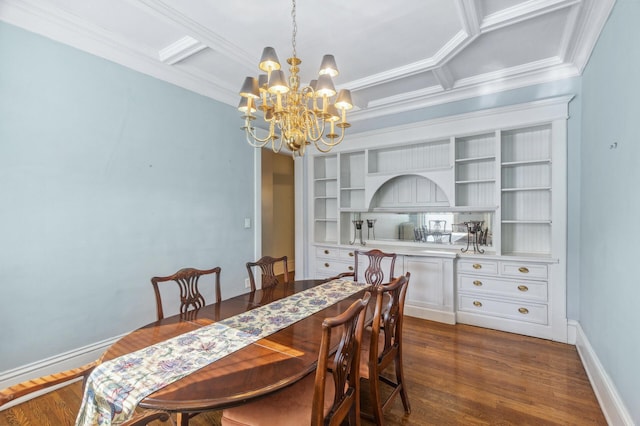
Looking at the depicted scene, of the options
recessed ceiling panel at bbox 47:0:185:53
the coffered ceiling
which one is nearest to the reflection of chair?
the coffered ceiling

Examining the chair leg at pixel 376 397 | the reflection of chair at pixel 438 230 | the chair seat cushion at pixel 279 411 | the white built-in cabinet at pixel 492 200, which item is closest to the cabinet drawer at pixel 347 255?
the white built-in cabinet at pixel 492 200

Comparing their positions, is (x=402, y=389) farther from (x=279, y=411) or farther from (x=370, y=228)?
(x=370, y=228)

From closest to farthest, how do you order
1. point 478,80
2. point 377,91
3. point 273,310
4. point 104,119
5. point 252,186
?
1. point 273,310
2. point 104,119
3. point 478,80
4. point 377,91
5. point 252,186

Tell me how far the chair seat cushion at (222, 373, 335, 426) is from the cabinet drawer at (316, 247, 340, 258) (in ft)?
10.1

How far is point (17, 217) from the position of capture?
2.20 metres

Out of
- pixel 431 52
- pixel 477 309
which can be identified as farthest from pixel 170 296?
pixel 431 52

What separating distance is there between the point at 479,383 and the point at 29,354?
337 cm

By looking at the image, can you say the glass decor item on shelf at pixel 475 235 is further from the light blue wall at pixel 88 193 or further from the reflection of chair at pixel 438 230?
the light blue wall at pixel 88 193

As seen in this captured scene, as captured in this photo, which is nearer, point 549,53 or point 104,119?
point 104,119

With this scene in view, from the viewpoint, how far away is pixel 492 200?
12.1ft

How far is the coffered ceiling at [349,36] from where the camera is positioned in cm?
228

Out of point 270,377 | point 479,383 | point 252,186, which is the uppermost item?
point 252,186

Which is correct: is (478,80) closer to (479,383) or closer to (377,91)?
(377,91)

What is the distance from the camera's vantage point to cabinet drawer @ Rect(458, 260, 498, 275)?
3363 millimetres
